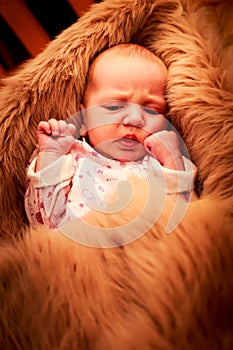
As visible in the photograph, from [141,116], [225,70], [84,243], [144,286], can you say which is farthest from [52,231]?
[225,70]

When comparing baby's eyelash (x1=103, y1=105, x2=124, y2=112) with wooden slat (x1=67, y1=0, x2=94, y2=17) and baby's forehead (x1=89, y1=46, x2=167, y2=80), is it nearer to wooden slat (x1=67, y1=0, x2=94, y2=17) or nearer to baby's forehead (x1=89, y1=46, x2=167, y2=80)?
baby's forehead (x1=89, y1=46, x2=167, y2=80)

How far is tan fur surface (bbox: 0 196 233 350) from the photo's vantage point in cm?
56

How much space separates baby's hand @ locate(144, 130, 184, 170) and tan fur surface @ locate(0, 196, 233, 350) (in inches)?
6.9

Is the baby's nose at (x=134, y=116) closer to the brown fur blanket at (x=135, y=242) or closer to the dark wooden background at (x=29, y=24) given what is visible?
the brown fur blanket at (x=135, y=242)

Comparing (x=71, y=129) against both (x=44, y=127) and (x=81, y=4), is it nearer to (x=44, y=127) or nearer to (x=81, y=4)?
(x=44, y=127)

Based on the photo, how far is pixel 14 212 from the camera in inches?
34.3

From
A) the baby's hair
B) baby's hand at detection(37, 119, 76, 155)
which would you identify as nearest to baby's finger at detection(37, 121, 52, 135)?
baby's hand at detection(37, 119, 76, 155)

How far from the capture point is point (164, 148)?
2.81 feet

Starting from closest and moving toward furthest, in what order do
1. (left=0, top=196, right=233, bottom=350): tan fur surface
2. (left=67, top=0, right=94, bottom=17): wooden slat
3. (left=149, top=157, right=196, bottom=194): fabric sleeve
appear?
(left=0, top=196, right=233, bottom=350): tan fur surface < (left=149, top=157, right=196, bottom=194): fabric sleeve < (left=67, top=0, right=94, bottom=17): wooden slat

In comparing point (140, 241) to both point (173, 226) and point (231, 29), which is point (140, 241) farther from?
point (231, 29)

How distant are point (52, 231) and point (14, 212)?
0.19 metres

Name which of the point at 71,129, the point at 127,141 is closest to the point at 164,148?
the point at 127,141

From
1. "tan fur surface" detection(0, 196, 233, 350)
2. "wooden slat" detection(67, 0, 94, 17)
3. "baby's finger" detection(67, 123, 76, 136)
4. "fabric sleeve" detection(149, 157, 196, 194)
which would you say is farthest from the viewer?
"wooden slat" detection(67, 0, 94, 17)

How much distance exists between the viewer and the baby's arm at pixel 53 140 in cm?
84
